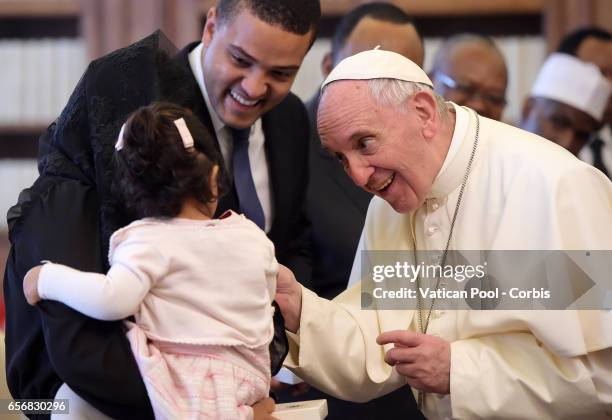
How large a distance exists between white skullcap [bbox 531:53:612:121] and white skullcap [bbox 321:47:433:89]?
7.72 feet

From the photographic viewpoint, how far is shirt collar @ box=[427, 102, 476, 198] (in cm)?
277

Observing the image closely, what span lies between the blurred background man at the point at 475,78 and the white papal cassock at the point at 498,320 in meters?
1.47

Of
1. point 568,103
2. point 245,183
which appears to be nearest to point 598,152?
point 568,103

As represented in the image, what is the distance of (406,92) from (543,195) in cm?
43

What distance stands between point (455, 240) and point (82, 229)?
102 centimetres

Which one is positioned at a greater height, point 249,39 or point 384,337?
point 249,39

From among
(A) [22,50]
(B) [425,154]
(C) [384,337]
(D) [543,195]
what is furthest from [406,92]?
(A) [22,50]

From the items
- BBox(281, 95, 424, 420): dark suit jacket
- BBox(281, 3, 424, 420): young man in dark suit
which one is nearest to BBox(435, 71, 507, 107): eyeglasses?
BBox(281, 3, 424, 420): young man in dark suit

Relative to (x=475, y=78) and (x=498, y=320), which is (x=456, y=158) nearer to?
(x=498, y=320)

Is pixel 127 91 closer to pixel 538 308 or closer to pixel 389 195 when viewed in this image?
pixel 389 195

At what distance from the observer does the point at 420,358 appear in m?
2.59

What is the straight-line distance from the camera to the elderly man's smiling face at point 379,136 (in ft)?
8.65

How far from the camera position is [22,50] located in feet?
18.2

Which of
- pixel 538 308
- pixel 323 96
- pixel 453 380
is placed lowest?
pixel 453 380
